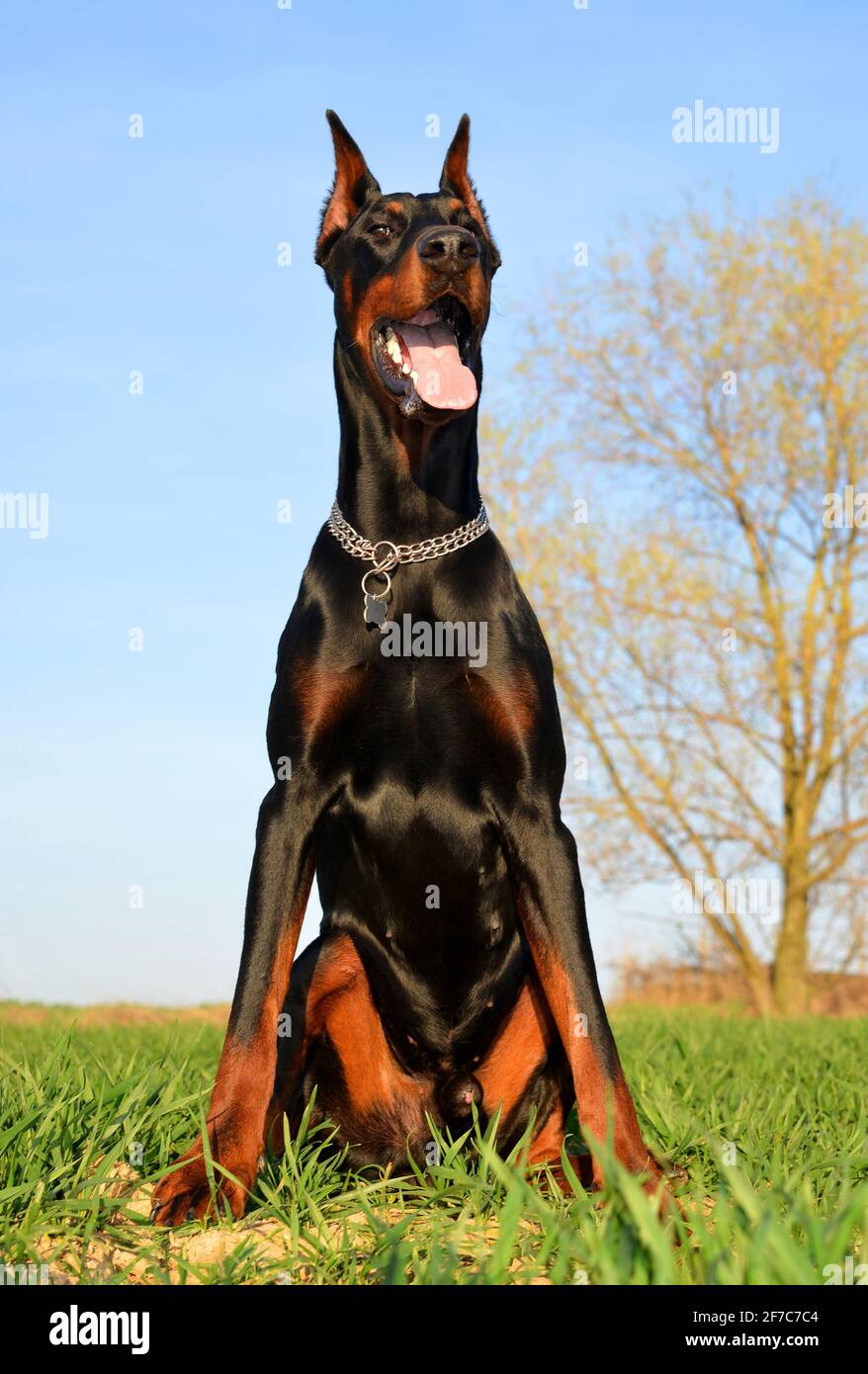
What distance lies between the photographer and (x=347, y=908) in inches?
147

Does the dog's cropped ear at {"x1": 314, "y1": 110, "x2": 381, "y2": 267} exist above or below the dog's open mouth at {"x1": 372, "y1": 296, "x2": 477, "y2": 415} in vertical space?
above

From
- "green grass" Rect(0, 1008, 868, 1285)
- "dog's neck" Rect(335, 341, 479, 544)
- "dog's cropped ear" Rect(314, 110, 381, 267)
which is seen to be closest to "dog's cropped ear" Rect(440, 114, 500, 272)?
"dog's cropped ear" Rect(314, 110, 381, 267)

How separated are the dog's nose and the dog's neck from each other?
0.40 m

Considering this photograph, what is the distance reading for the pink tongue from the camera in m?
3.62

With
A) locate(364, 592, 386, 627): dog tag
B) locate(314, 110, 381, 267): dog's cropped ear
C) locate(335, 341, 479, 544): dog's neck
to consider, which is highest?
locate(314, 110, 381, 267): dog's cropped ear

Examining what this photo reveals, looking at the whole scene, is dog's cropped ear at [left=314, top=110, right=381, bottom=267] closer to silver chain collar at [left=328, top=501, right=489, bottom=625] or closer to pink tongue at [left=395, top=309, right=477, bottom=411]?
pink tongue at [left=395, top=309, right=477, bottom=411]

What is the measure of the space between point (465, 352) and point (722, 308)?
11.7m

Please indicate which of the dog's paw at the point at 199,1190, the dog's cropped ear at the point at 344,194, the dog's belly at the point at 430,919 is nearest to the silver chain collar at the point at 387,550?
the dog's belly at the point at 430,919

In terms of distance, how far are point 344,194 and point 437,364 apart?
0.79 metres

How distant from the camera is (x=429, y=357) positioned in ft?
12.0

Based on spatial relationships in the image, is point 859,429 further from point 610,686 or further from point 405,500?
point 405,500

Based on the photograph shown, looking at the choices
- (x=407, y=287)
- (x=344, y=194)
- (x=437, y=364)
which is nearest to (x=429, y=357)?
(x=437, y=364)
